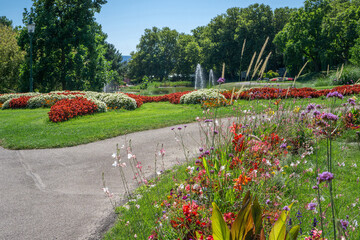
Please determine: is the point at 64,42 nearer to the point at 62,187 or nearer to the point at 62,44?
the point at 62,44

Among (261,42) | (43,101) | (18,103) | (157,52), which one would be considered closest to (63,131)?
(43,101)

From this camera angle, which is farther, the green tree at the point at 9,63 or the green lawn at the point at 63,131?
the green tree at the point at 9,63

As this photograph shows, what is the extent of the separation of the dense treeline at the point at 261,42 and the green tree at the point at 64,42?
13.5 m

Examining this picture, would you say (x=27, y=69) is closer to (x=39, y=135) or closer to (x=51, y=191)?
(x=39, y=135)

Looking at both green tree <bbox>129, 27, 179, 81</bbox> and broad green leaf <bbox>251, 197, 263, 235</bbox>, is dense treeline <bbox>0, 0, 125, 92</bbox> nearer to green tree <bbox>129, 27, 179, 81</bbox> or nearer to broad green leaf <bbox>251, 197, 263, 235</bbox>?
broad green leaf <bbox>251, 197, 263, 235</bbox>

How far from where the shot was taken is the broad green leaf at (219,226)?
5.68 ft

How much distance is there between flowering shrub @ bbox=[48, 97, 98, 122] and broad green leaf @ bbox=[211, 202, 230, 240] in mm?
9210

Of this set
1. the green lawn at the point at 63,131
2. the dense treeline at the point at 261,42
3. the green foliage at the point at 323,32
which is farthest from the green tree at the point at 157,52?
the green lawn at the point at 63,131

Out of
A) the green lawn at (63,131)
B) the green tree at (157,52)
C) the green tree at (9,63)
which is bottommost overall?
the green lawn at (63,131)

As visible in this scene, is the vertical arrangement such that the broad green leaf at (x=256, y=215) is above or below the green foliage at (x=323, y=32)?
below

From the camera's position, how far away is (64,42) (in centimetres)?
2180

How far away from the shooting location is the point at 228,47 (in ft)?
183

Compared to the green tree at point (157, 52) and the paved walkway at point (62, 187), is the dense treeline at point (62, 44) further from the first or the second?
the green tree at point (157, 52)

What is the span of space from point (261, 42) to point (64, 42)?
38757mm
